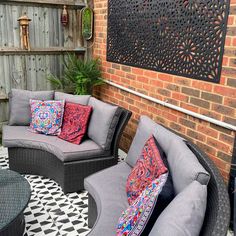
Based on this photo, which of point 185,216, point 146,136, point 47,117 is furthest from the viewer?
point 47,117

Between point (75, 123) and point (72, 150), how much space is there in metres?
0.40

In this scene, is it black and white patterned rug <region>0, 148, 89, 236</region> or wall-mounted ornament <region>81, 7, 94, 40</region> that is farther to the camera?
wall-mounted ornament <region>81, 7, 94, 40</region>

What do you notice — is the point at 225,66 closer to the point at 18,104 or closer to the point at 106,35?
the point at 106,35

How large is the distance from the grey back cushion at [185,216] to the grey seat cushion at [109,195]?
528 mm

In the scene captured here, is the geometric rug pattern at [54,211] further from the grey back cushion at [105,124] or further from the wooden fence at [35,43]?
the wooden fence at [35,43]

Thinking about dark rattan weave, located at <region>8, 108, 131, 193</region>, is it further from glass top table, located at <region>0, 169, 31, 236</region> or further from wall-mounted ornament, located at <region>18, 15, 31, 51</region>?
wall-mounted ornament, located at <region>18, 15, 31, 51</region>

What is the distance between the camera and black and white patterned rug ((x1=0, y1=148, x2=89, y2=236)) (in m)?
2.38

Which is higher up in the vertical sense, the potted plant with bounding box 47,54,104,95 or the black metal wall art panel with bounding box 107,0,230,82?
the black metal wall art panel with bounding box 107,0,230,82

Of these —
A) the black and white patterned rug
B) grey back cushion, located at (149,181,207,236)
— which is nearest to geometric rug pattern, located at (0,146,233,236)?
the black and white patterned rug

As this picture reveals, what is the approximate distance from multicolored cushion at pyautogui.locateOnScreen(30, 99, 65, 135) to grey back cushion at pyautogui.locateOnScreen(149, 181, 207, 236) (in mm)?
2103

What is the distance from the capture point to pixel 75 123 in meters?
3.16

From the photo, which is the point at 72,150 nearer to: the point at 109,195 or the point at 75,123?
the point at 75,123

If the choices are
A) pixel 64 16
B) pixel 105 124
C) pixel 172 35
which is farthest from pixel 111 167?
pixel 64 16

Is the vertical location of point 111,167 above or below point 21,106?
below
